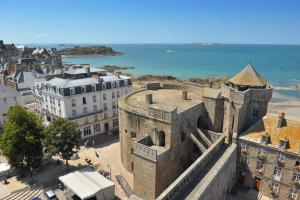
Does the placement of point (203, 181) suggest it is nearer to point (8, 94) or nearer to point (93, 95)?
point (93, 95)

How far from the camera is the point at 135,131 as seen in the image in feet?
98.3

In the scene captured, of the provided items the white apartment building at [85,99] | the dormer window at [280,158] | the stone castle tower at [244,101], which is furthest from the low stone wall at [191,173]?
the white apartment building at [85,99]

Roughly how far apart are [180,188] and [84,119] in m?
26.7

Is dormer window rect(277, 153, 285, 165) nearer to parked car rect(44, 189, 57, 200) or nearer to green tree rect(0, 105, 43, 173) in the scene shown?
parked car rect(44, 189, 57, 200)

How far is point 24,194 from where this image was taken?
27.4 meters

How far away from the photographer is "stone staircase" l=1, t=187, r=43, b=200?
87.8ft

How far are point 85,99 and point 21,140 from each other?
15202mm

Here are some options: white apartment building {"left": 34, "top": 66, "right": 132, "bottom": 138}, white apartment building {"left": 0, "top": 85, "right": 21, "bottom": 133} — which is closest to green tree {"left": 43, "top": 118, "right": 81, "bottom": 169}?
white apartment building {"left": 34, "top": 66, "right": 132, "bottom": 138}

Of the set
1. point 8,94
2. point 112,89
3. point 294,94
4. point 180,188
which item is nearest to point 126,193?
point 180,188

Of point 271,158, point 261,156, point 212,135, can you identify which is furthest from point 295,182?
point 212,135

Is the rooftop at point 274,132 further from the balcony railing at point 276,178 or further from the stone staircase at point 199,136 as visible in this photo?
the stone staircase at point 199,136

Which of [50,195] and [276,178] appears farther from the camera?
[50,195]

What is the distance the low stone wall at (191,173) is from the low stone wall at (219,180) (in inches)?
37.0

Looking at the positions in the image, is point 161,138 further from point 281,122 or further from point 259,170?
point 281,122
